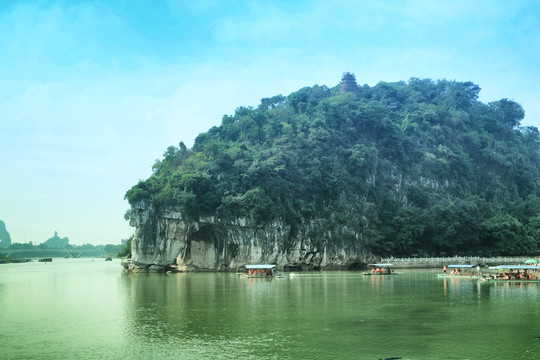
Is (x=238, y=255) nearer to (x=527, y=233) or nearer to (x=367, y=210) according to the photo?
(x=367, y=210)

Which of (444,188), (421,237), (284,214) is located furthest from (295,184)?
(444,188)

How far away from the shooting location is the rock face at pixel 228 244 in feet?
196

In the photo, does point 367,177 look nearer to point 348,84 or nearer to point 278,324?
point 348,84

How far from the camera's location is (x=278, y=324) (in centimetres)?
2272

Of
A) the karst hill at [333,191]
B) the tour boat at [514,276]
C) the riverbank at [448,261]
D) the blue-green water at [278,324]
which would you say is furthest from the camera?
the riverbank at [448,261]

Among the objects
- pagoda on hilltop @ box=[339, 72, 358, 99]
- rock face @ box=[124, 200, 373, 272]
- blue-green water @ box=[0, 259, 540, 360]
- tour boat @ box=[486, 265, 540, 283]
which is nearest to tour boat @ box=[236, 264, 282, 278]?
rock face @ box=[124, 200, 373, 272]

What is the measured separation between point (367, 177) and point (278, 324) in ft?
172

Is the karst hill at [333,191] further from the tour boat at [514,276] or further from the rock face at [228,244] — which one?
the tour boat at [514,276]

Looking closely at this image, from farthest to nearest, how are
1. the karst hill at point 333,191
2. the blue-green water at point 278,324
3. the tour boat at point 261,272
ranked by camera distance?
the karst hill at point 333,191 → the tour boat at point 261,272 → the blue-green water at point 278,324

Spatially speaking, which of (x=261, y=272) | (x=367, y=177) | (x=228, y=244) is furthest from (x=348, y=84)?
(x=261, y=272)

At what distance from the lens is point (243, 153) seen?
66.6m

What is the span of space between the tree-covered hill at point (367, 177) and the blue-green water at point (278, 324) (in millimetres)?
26271

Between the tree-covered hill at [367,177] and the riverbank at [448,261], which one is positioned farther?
the riverbank at [448,261]

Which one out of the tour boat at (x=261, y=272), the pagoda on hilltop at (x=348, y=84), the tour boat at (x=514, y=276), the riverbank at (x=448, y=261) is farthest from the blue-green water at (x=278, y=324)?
the pagoda on hilltop at (x=348, y=84)
